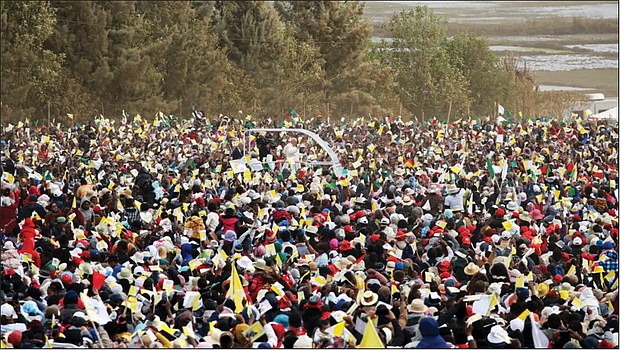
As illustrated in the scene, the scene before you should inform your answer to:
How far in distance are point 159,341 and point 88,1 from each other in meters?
38.9

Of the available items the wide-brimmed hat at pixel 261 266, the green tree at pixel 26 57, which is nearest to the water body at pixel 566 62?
the green tree at pixel 26 57

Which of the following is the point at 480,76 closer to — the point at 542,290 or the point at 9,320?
the point at 542,290

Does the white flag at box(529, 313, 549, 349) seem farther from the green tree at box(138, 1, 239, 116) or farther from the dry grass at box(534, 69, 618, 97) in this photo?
the dry grass at box(534, 69, 618, 97)

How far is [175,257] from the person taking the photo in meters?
15.3

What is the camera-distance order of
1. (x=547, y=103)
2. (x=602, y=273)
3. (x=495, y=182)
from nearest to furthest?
(x=602, y=273) → (x=495, y=182) → (x=547, y=103)

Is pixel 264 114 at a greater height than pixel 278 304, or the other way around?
pixel 278 304

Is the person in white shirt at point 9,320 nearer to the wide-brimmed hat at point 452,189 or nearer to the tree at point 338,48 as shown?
the wide-brimmed hat at point 452,189

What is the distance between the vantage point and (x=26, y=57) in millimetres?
46469

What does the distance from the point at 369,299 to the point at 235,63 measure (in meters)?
45.7

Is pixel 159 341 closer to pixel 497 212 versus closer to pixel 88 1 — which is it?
pixel 497 212

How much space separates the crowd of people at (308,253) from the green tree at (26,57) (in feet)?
64.5

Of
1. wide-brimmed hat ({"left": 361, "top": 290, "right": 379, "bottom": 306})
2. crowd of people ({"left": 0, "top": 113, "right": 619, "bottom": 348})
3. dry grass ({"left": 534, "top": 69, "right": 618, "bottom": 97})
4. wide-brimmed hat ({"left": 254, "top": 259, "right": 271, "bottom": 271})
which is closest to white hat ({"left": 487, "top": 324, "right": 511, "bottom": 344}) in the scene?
crowd of people ({"left": 0, "top": 113, "right": 619, "bottom": 348})

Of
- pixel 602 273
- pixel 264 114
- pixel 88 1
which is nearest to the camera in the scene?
pixel 602 273

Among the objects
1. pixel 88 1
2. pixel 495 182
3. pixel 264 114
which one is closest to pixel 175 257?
pixel 495 182
